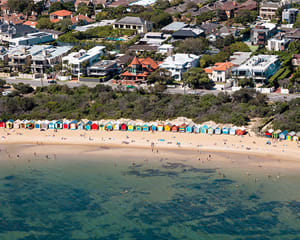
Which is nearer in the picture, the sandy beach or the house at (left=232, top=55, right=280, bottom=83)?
the sandy beach

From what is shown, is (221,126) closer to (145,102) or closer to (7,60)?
(145,102)

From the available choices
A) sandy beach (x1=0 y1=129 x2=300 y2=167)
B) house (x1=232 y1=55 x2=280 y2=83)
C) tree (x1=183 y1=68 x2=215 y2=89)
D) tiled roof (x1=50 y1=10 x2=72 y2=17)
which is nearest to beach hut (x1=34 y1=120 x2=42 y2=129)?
sandy beach (x1=0 y1=129 x2=300 y2=167)

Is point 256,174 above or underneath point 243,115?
underneath

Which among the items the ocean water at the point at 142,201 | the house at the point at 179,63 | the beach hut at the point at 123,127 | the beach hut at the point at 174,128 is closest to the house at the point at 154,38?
the house at the point at 179,63

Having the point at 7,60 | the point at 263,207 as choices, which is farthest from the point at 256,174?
the point at 7,60

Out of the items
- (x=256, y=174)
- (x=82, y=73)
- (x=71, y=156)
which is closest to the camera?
(x=256, y=174)

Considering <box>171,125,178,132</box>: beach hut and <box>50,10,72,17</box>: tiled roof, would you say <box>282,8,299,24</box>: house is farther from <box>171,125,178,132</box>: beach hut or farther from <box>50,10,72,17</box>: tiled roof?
<box>171,125,178,132</box>: beach hut
